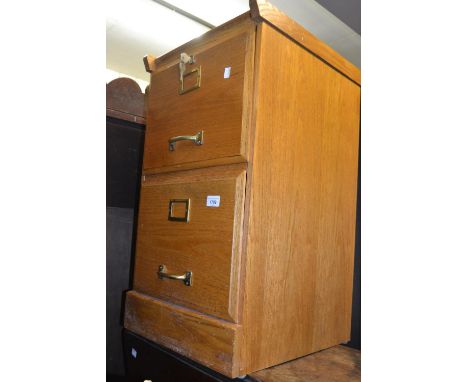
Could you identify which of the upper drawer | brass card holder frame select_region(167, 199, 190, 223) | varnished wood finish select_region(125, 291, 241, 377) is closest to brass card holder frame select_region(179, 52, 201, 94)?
the upper drawer

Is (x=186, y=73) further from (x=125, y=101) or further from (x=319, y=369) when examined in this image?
(x=319, y=369)

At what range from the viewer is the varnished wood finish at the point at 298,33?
2.31 ft

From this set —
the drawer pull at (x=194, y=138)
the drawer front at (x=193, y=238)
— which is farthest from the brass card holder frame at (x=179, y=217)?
the drawer pull at (x=194, y=138)

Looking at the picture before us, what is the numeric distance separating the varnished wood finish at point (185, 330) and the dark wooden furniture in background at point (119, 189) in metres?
0.12

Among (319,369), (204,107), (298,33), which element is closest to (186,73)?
(204,107)

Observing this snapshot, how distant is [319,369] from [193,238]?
349 millimetres

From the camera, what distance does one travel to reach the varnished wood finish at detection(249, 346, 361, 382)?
699 mm

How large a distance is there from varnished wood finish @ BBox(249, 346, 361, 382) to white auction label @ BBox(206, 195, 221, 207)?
0.31 meters

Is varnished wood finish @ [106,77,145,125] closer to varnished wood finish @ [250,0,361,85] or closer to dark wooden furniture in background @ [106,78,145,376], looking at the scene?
dark wooden furniture in background @ [106,78,145,376]

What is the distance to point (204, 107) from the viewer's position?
0.81m
